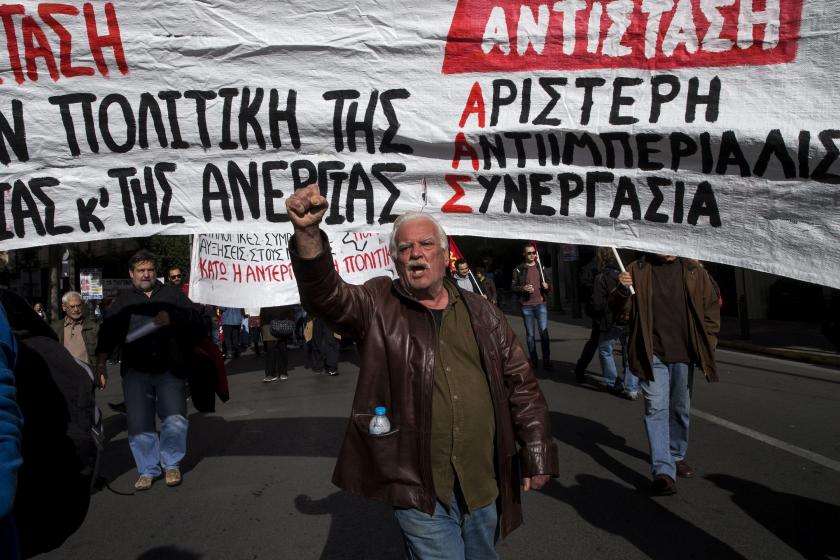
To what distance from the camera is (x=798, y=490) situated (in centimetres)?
475

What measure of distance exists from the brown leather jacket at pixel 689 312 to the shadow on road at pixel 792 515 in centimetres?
77

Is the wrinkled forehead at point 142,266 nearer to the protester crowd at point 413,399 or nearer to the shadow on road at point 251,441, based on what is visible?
the shadow on road at point 251,441

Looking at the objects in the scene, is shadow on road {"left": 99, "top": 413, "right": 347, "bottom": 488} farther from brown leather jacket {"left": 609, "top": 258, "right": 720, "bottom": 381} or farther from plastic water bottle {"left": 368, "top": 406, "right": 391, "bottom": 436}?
plastic water bottle {"left": 368, "top": 406, "right": 391, "bottom": 436}

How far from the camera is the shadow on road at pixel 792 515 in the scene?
3.84 meters

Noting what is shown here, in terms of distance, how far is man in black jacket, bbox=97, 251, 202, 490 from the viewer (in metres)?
5.59

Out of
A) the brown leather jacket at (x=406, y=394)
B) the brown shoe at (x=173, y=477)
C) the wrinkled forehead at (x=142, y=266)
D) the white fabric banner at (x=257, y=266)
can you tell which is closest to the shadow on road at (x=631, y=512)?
the brown leather jacket at (x=406, y=394)

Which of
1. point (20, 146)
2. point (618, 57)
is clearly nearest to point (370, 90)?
point (618, 57)

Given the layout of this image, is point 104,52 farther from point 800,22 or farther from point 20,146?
point 800,22

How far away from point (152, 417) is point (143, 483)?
1.66ft

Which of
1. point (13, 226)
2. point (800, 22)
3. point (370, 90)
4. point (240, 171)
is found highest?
point (800, 22)

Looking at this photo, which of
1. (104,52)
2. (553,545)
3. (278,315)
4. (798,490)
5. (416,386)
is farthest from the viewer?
(278,315)

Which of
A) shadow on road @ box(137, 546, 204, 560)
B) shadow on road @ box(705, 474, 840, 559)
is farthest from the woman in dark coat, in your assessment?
Result: shadow on road @ box(705, 474, 840, 559)

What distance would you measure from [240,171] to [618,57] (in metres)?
1.48

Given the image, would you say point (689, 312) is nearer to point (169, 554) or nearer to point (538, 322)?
point (169, 554)
